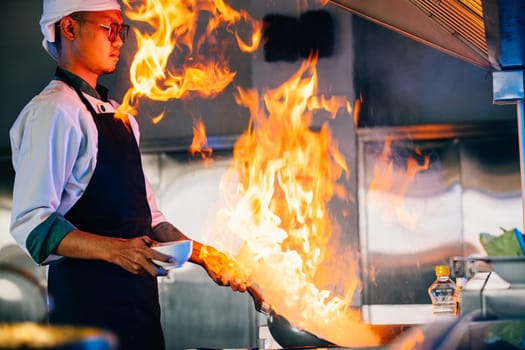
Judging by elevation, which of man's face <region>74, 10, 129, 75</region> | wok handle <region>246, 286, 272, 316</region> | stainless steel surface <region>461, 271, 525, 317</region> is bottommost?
wok handle <region>246, 286, 272, 316</region>

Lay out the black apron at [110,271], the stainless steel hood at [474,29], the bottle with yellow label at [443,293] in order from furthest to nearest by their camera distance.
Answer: the bottle with yellow label at [443,293] < the stainless steel hood at [474,29] < the black apron at [110,271]

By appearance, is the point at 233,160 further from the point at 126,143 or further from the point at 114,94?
the point at 126,143

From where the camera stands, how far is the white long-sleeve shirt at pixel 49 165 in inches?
72.9

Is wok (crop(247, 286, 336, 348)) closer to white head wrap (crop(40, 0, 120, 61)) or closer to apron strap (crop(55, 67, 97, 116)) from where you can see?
apron strap (crop(55, 67, 97, 116))

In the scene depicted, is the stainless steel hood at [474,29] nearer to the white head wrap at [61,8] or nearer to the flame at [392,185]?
the white head wrap at [61,8]

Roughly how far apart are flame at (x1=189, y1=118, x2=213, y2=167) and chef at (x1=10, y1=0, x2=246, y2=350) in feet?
11.0

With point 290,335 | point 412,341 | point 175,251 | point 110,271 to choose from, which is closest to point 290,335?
point 290,335

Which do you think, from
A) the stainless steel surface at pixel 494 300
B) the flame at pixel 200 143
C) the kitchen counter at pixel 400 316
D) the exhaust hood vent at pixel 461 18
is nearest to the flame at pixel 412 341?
the stainless steel surface at pixel 494 300

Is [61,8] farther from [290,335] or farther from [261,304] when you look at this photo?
[290,335]

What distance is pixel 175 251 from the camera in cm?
180

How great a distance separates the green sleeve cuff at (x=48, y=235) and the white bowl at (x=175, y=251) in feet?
0.76

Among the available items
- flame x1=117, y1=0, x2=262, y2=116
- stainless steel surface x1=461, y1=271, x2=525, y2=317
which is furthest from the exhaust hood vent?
flame x1=117, y1=0, x2=262, y2=116

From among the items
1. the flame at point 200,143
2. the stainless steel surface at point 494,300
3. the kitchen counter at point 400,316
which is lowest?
the kitchen counter at point 400,316

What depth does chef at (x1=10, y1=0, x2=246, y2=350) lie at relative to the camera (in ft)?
Answer: 6.10
